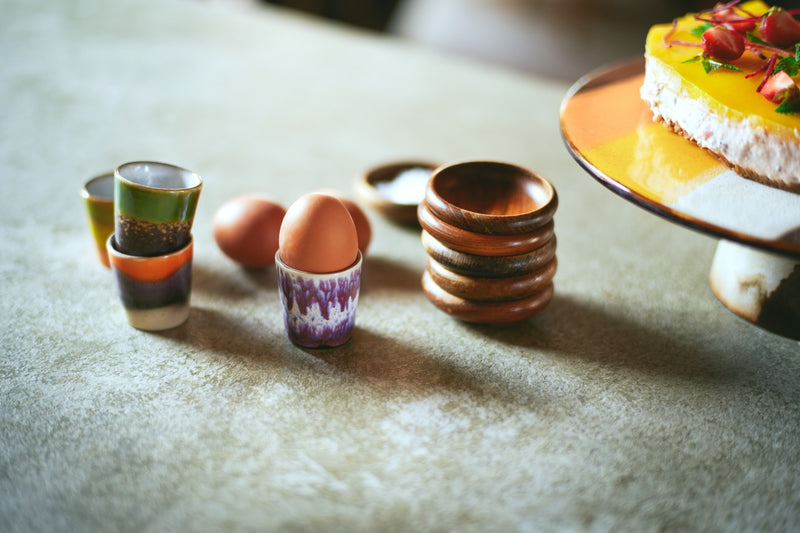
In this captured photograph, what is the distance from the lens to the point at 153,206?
832 mm

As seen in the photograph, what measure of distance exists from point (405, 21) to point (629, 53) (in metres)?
0.92

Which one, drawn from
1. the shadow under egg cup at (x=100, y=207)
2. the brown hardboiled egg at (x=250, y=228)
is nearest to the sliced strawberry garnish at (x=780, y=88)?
the brown hardboiled egg at (x=250, y=228)

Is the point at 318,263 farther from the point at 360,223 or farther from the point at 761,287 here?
the point at 761,287

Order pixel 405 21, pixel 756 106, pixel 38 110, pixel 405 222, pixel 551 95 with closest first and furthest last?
pixel 756 106 < pixel 405 222 < pixel 38 110 < pixel 551 95 < pixel 405 21

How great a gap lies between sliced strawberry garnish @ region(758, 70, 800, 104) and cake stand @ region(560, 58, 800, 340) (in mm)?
93

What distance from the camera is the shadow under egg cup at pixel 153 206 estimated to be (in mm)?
825

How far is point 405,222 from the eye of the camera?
1.25 meters

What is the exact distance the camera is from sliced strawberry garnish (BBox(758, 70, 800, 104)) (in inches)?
30.8

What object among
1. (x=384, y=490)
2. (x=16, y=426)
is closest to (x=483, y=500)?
(x=384, y=490)

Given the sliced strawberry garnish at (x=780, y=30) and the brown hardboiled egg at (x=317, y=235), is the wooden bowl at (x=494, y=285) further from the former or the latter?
the sliced strawberry garnish at (x=780, y=30)

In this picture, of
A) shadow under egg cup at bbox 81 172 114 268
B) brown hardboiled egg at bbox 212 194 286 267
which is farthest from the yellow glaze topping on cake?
shadow under egg cup at bbox 81 172 114 268

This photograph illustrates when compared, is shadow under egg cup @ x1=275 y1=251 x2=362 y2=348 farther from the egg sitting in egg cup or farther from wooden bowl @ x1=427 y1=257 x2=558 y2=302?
wooden bowl @ x1=427 y1=257 x2=558 y2=302

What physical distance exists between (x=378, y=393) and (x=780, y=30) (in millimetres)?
713

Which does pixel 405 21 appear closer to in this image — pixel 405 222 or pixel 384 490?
pixel 405 222
